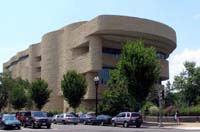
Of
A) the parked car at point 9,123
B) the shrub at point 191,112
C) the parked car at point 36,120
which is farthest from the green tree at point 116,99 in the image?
the parked car at point 9,123

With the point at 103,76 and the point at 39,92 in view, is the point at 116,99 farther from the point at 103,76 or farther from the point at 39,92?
the point at 39,92

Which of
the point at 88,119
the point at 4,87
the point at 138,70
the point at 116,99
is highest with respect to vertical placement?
the point at 4,87

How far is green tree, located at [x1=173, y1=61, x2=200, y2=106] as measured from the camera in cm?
10300

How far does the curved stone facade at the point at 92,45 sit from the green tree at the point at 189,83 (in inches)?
363

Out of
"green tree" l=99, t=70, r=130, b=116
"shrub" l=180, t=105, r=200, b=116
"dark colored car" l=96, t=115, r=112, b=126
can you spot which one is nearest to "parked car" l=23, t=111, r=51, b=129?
"dark colored car" l=96, t=115, r=112, b=126

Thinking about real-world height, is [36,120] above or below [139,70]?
below

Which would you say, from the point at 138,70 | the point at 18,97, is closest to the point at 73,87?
the point at 138,70

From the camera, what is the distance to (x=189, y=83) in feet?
341

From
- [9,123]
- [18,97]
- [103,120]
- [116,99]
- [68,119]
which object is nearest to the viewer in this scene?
[9,123]

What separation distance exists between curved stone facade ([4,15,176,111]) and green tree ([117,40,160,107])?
28238 mm

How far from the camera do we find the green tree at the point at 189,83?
103000 mm

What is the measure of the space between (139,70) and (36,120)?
1355 centimetres

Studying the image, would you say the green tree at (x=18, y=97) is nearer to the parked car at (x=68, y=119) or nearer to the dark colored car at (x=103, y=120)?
the parked car at (x=68, y=119)

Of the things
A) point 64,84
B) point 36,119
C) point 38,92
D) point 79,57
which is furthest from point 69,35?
point 36,119
